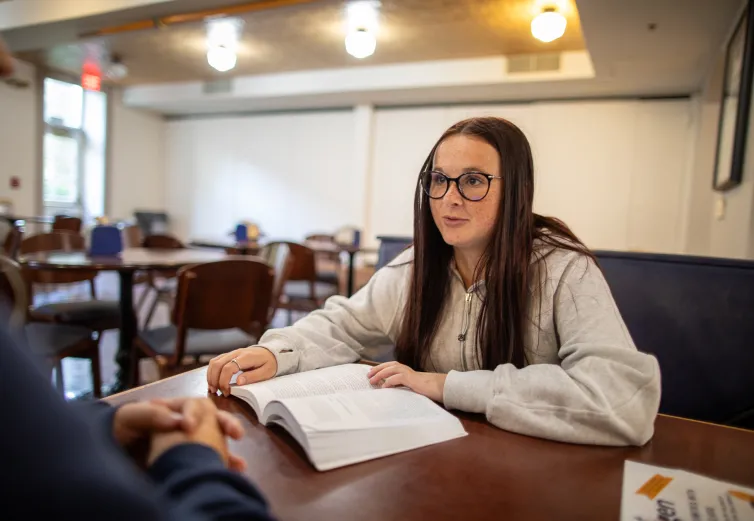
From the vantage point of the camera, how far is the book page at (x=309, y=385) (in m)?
0.83

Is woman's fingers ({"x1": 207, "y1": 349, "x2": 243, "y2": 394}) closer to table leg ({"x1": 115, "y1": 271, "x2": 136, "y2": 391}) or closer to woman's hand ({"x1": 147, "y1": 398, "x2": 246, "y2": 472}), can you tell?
woman's hand ({"x1": 147, "y1": 398, "x2": 246, "y2": 472})

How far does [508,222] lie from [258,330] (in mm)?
1568

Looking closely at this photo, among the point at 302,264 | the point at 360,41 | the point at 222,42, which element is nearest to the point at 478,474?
the point at 302,264

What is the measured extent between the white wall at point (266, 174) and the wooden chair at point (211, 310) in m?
5.16

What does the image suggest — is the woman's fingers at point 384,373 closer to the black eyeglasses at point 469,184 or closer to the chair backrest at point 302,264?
the black eyeglasses at point 469,184

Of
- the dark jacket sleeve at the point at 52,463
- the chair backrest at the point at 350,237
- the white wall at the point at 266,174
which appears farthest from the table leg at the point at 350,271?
the dark jacket sleeve at the point at 52,463

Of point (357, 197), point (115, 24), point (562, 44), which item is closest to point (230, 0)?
point (115, 24)

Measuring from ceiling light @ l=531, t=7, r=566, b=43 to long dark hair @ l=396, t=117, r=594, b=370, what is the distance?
3397 mm

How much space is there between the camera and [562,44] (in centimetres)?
493

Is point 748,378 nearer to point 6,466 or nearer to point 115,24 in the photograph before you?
point 6,466

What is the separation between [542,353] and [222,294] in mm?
1407

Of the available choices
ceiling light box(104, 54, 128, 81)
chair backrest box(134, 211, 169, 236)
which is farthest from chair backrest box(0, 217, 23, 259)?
chair backrest box(134, 211, 169, 236)

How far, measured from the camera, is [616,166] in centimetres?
597

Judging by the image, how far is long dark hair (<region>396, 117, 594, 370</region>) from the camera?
1.03m
